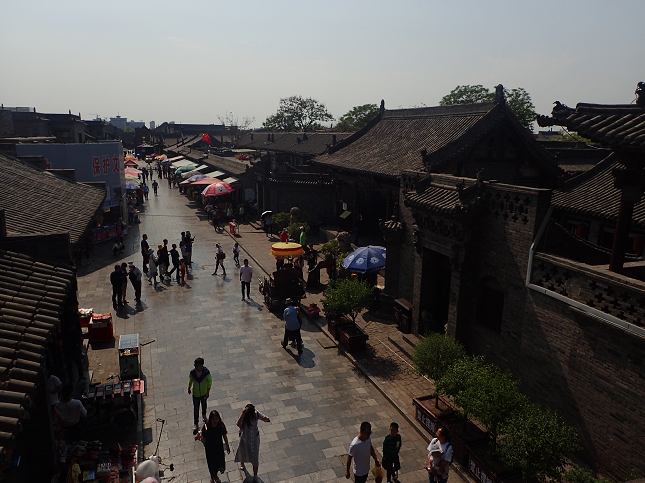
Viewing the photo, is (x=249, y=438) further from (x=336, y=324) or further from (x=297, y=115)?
(x=297, y=115)

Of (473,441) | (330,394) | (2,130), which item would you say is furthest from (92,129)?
(473,441)

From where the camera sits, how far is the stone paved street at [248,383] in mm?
Answer: 9297

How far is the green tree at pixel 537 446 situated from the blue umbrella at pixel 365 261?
358 inches

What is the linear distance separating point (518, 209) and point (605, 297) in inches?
119

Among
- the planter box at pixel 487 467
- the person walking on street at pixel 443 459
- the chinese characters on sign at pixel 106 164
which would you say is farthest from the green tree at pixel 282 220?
the person walking on street at pixel 443 459

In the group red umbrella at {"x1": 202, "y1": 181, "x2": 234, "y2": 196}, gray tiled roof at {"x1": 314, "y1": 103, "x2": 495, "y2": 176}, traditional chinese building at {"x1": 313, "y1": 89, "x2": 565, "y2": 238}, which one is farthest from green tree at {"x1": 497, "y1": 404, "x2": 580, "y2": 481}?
red umbrella at {"x1": 202, "y1": 181, "x2": 234, "y2": 196}

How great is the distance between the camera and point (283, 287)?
17500 millimetres

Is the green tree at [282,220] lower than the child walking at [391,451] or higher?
higher

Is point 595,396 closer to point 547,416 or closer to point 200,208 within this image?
point 547,416

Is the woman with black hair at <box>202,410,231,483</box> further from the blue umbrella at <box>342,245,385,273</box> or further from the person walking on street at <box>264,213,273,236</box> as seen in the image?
the person walking on street at <box>264,213,273,236</box>

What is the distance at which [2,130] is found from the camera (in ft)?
112

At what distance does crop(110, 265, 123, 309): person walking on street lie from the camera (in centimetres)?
1647

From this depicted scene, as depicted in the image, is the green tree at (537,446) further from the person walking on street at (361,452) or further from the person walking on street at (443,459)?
the person walking on street at (361,452)

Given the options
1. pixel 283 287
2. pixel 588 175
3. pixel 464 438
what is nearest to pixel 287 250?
pixel 283 287
